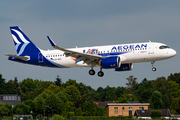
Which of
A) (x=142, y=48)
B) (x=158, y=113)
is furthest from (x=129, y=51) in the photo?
(x=158, y=113)

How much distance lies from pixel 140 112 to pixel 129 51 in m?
44.4

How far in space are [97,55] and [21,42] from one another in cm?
1685

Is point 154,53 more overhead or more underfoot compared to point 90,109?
more overhead

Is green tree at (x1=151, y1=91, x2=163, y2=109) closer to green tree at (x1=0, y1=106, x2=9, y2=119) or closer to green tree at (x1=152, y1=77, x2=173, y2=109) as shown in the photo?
green tree at (x1=152, y1=77, x2=173, y2=109)

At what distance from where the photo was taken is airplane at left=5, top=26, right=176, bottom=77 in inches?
2013

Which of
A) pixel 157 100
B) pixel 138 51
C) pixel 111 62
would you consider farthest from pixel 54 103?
pixel 138 51

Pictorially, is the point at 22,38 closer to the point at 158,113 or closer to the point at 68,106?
the point at 158,113

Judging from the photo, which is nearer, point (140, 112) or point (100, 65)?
point (100, 65)

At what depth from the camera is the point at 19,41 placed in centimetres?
6122

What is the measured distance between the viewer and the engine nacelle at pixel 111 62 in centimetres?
5109

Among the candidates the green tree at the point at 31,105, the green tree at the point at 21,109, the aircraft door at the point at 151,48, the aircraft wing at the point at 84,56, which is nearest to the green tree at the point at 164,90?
the green tree at the point at 31,105

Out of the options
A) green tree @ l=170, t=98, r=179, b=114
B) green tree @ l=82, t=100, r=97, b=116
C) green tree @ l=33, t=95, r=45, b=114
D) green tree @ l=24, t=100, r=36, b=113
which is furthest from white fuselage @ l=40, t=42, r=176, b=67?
green tree @ l=170, t=98, r=179, b=114

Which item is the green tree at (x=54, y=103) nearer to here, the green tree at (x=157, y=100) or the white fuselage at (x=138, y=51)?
the green tree at (x=157, y=100)

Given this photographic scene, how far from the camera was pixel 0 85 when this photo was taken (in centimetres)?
15388
